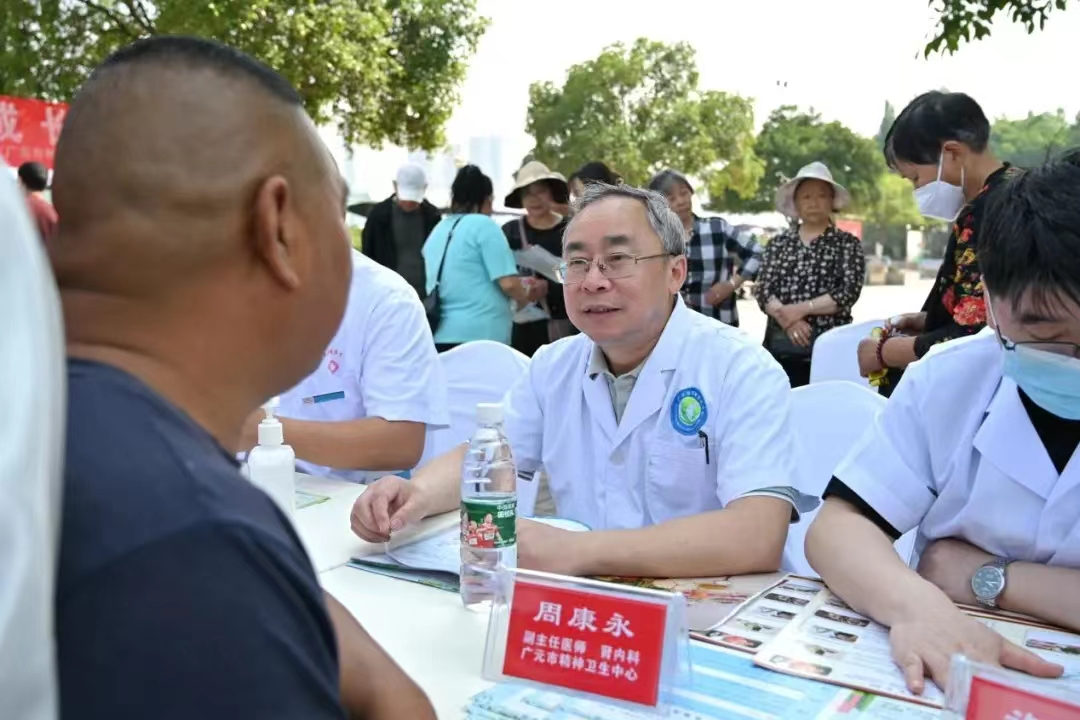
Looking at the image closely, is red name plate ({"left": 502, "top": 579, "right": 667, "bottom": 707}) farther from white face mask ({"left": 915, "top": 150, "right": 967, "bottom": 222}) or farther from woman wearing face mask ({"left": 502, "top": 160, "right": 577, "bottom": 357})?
woman wearing face mask ({"left": 502, "top": 160, "right": 577, "bottom": 357})

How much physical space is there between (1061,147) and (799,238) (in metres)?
3.06

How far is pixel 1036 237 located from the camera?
1.34 m

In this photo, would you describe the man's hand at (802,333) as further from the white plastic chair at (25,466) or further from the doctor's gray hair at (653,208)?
the white plastic chair at (25,466)

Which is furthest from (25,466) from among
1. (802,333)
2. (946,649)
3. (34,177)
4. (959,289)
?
(34,177)

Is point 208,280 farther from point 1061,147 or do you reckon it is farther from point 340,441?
point 340,441

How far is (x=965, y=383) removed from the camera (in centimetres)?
160

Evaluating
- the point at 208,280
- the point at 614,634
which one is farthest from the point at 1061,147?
the point at 208,280

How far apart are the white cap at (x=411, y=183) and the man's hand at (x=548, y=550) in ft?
13.6

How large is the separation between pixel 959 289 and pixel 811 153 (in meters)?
42.5

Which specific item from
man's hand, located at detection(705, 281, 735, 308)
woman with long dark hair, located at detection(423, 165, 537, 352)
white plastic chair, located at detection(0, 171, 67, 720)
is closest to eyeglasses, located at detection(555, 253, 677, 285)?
white plastic chair, located at detection(0, 171, 67, 720)

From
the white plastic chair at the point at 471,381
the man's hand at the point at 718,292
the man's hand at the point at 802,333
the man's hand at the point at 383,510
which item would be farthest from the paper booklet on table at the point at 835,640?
the man's hand at the point at 718,292

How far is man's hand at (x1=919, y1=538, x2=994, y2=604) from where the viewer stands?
4.82ft

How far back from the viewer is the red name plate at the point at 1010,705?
91cm

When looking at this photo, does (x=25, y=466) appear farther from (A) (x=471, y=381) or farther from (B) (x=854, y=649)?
(A) (x=471, y=381)
